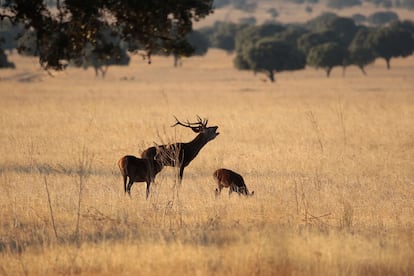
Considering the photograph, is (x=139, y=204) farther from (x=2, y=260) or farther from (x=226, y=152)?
(x=226, y=152)

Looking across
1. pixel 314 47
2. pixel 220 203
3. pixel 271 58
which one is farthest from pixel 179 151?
pixel 314 47

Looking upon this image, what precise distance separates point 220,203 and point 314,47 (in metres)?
71.4

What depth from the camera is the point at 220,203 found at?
43.0 feet

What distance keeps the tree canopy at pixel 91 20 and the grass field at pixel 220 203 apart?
80.5 inches

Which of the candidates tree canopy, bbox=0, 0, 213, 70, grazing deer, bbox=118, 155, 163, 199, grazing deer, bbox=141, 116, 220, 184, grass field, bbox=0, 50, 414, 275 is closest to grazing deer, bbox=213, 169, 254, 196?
grass field, bbox=0, 50, 414, 275

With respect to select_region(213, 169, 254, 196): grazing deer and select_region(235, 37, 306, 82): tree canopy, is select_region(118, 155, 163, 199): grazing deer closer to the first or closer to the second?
select_region(213, 169, 254, 196): grazing deer

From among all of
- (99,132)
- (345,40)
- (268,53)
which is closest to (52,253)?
(99,132)

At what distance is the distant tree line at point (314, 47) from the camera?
74.7m

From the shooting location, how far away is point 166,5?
37.1 feet

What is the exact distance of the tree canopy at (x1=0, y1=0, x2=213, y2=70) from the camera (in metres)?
11.0

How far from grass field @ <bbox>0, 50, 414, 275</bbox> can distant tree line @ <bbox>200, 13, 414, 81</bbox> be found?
44.1 metres

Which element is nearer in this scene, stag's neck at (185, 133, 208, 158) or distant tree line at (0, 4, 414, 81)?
stag's neck at (185, 133, 208, 158)

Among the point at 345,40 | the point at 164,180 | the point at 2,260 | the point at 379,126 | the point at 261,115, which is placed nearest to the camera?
the point at 2,260

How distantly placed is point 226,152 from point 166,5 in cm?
1025
